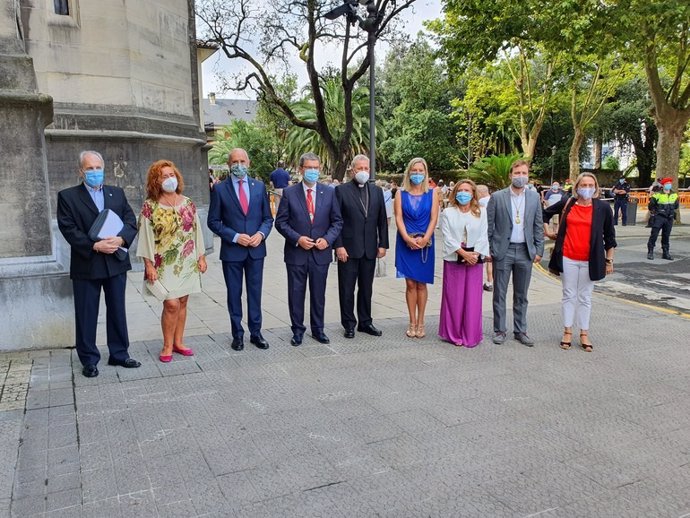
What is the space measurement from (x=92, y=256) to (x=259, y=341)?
1900 mm

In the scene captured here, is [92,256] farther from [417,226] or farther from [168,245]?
[417,226]

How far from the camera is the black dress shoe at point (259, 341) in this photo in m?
5.92

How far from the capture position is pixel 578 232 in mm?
5941

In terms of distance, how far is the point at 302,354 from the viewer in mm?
5727

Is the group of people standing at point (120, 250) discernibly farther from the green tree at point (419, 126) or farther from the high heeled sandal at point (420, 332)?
the green tree at point (419, 126)

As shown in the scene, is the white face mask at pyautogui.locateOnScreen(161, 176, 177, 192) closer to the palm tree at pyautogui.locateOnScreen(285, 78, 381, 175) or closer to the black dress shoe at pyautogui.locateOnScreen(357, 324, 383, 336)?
the black dress shoe at pyautogui.locateOnScreen(357, 324, 383, 336)

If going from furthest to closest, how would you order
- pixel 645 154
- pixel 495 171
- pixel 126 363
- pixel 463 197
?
pixel 645 154, pixel 495 171, pixel 463 197, pixel 126 363

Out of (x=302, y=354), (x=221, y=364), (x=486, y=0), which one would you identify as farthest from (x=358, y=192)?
(x=486, y=0)

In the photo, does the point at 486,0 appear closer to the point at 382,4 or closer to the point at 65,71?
the point at 382,4

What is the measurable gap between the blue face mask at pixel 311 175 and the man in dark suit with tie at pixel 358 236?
14.1 inches

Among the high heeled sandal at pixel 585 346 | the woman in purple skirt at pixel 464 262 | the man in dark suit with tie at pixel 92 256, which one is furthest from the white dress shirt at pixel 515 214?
the man in dark suit with tie at pixel 92 256

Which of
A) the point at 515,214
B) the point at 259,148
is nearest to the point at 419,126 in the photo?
the point at 259,148

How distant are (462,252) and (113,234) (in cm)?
349

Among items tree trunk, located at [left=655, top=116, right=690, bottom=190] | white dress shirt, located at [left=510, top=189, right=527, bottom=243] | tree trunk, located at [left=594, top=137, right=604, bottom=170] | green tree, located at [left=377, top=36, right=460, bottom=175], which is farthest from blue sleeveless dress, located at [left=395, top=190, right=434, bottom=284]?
tree trunk, located at [left=594, top=137, right=604, bottom=170]
